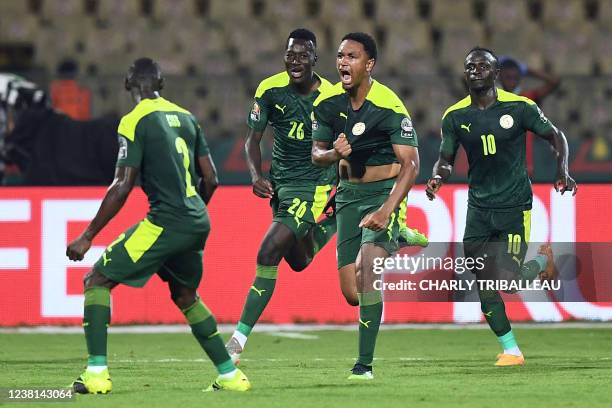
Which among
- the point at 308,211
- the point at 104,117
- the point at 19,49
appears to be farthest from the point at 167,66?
the point at 308,211

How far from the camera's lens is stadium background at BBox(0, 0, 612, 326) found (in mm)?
13141

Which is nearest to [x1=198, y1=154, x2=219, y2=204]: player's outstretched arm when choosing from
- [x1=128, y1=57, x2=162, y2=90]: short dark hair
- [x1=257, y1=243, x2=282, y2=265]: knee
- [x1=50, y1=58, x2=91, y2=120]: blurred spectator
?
[x1=128, y1=57, x2=162, y2=90]: short dark hair

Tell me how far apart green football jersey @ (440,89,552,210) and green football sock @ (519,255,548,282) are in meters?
0.48

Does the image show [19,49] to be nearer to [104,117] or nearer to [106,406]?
[104,117]

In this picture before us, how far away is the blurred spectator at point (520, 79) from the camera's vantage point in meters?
13.6

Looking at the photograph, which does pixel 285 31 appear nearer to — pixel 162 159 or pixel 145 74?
pixel 145 74

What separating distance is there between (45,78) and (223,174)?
250 cm

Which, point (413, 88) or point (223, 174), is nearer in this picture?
point (223, 174)

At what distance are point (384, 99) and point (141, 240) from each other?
1.96m

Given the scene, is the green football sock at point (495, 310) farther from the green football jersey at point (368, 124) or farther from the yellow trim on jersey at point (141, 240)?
the yellow trim on jersey at point (141, 240)

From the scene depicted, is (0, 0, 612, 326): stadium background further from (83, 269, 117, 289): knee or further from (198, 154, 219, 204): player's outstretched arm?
(83, 269, 117, 289): knee

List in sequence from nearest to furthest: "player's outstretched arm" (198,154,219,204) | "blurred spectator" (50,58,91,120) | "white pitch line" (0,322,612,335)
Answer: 1. "player's outstretched arm" (198,154,219,204)
2. "white pitch line" (0,322,612,335)
3. "blurred spectator" (50,58,91,120)

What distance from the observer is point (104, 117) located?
47.1ft

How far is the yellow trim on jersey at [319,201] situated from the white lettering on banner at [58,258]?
11.9 ft
